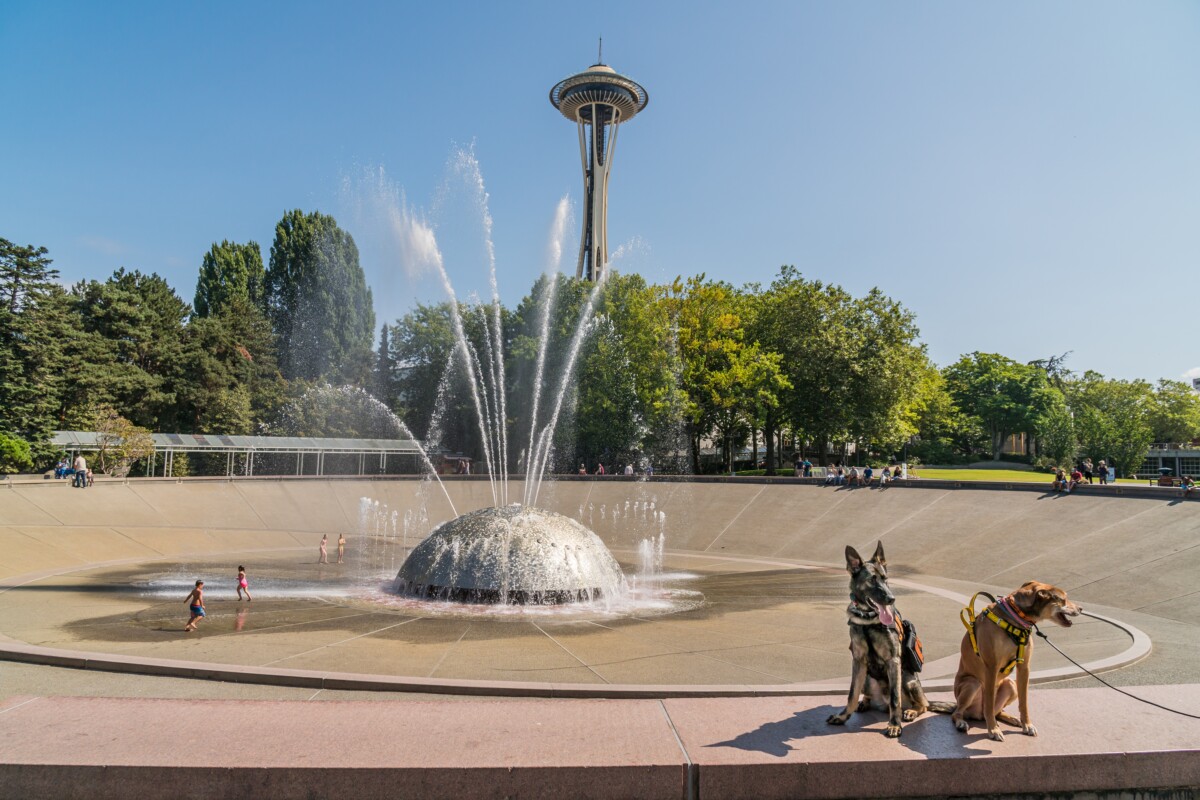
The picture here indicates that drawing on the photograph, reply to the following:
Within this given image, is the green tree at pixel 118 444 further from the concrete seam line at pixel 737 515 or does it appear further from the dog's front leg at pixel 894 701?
A: the dog's front leg at pixel 894 701

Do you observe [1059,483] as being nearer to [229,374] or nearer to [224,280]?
[229,374]

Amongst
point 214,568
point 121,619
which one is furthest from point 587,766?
point 214,568

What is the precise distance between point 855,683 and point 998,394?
3568 inches

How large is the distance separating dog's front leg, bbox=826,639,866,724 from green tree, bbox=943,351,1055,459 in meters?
85.4

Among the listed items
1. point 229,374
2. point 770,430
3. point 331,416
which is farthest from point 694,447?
point 229,374

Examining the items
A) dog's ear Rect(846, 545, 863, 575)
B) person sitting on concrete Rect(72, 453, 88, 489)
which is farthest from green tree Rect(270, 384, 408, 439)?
dog's ear Rect(846, 545, 863, 575)

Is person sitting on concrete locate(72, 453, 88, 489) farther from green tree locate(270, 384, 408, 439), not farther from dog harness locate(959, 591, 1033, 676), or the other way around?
dog harness locate(959, 591, 1033, 676)

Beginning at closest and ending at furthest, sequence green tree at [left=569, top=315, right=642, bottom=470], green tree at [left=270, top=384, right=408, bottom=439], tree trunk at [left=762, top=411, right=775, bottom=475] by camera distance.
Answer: green tree at [left=569, top=315, right=642, bottom=470], tree trunk at [left=762, top=411, right=775, bottom=475], green tree at [left=270, top=384, right=408, bottom=439]

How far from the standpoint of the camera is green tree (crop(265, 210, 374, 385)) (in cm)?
6819

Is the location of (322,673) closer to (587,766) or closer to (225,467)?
(587,766)

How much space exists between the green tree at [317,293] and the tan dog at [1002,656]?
66.9 meters

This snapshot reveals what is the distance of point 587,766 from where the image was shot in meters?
4.85

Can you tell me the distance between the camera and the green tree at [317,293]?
6819cm

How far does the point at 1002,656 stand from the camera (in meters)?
5.70
